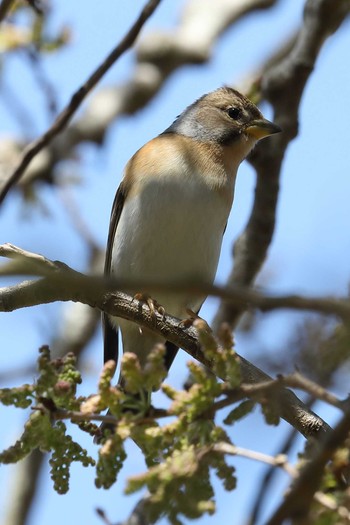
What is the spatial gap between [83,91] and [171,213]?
1.20m

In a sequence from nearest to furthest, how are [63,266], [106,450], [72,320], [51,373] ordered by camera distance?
1. [106,450]
2. [51,373]
3. [63,266]
4. [72,320]

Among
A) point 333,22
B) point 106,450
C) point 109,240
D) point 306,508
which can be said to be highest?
point 333,22

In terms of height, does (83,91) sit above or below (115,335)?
above

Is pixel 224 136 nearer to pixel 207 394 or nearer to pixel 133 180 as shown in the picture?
pixel 133 180

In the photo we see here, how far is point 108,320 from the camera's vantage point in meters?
6.25

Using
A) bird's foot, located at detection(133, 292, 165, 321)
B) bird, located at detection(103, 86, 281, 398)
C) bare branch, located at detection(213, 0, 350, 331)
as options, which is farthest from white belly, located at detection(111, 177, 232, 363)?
bird's foot, located at detection(133, 292, 165, 321)

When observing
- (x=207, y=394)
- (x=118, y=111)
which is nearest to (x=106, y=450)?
(x=207, y=394)

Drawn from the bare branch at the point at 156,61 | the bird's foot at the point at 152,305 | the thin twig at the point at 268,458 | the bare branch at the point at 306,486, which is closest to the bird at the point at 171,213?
the bird's foot at the point at 152,305

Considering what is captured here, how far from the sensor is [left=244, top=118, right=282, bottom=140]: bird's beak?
20.8 ft

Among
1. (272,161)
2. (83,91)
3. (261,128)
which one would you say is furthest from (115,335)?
(83,91)

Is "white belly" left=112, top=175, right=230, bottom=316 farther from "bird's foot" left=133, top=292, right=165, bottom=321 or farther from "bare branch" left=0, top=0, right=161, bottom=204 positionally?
"bare branch" left=0, top=0, right=161, bottom=204

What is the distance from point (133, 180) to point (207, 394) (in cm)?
364

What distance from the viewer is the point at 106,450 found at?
259 cm

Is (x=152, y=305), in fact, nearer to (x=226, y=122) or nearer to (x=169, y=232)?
(x=169, y=232)
